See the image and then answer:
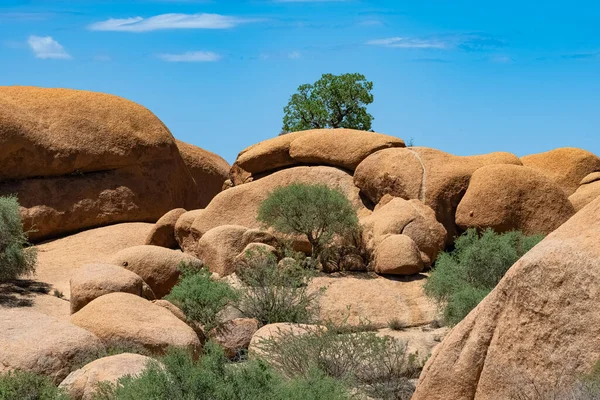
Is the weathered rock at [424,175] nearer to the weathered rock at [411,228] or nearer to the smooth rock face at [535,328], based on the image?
the weathered rock at [411,228]

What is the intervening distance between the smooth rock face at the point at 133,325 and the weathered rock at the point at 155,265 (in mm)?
4768

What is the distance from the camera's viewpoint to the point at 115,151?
88.6 feet

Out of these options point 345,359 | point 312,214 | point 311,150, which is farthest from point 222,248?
point 345,359

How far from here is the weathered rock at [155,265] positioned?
1903cm

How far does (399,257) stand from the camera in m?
19.9

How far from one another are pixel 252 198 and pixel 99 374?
15.1 metres

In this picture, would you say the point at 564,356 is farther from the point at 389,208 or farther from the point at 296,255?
the point at 389,208

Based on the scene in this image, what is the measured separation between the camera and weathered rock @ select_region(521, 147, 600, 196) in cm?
2625

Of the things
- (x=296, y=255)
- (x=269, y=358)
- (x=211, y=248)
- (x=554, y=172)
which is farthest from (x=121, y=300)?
(x=554, y=172)

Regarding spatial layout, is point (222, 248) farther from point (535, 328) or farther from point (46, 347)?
point (535, 328)

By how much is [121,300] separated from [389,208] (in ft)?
31.2

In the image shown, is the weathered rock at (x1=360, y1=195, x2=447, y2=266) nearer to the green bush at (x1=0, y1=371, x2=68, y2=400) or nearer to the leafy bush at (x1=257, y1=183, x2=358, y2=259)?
the leafy bush at (x1=257, y1=183, x2=358, y2=259)

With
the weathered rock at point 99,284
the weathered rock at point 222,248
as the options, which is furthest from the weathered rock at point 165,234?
the weathered rock at point 99,284

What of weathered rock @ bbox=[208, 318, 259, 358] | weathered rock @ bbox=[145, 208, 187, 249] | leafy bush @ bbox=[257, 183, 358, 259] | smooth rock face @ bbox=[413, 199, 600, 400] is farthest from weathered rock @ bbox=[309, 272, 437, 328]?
smooth rock face @ bbox=[413, 199, 600, 400]
